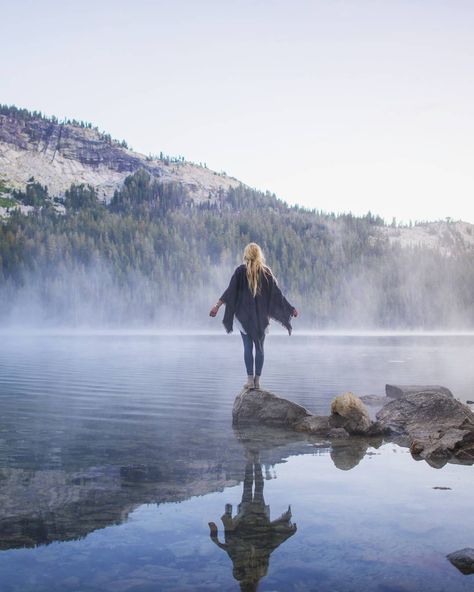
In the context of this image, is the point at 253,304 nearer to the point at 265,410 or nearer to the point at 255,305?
the point at 255,305

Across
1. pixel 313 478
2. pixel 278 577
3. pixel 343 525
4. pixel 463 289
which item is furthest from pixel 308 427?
pixel 463 289

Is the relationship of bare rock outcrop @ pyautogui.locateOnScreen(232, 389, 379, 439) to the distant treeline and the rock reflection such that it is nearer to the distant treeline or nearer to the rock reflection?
the rock reflection

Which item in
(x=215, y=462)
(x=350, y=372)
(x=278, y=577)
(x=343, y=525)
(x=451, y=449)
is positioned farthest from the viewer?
(x=350, y=372)

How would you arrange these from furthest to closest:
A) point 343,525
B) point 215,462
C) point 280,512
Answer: point 215,462, point 280,512, point 343,525

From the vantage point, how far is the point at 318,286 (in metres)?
187

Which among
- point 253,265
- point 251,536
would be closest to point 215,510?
point 251,536

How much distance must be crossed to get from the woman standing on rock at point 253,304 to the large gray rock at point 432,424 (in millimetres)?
3284

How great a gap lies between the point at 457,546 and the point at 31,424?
10.3m

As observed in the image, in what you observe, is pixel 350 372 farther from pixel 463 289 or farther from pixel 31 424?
pixel 463 289

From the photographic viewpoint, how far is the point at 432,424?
1316 centimetres

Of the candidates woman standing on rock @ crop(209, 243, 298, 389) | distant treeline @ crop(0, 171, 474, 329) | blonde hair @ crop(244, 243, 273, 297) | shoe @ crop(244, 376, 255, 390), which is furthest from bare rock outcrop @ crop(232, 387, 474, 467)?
distant treeline @ crop(0, 171, 474, 329)

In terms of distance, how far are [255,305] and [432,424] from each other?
4.98 m

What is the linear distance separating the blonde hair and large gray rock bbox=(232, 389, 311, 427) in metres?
2.51

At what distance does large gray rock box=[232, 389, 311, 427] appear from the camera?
14328 mm
